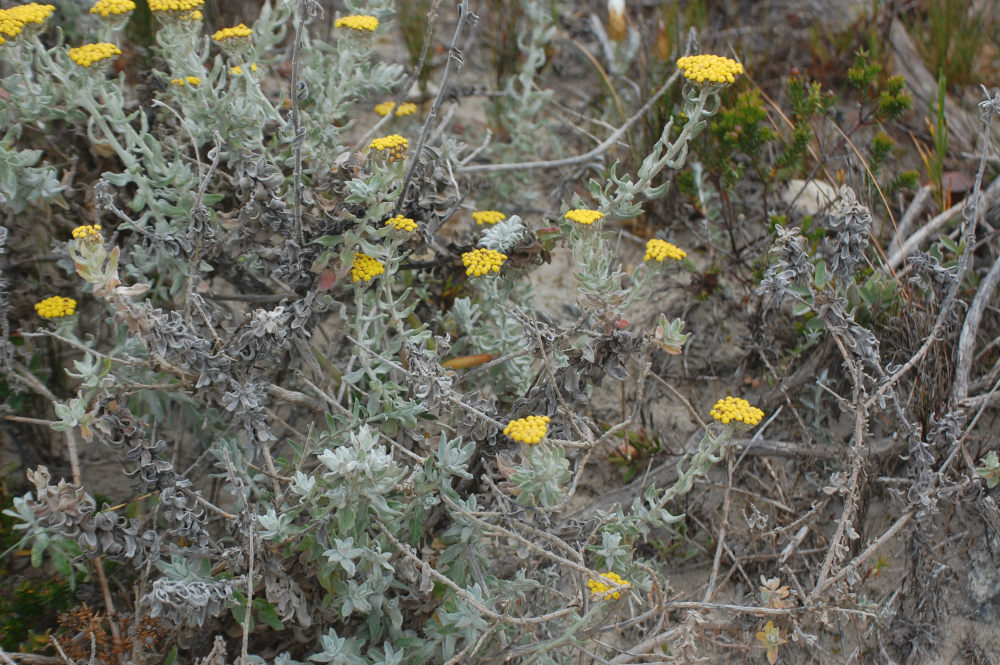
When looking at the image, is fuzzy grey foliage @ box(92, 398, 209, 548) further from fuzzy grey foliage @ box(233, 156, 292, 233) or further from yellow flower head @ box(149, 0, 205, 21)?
yellow flower head @ box(149, 0, 205, 21)

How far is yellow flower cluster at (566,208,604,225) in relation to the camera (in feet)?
7.38

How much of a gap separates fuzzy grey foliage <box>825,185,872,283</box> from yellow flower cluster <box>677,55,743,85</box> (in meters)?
0.45

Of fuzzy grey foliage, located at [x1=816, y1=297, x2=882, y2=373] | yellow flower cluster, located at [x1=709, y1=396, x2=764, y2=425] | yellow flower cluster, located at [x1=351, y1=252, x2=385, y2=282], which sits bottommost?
yellow flower cluster, located at [x1=709, y1=396, x2=764, y2=425]

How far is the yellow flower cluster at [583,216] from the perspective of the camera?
2.25 m

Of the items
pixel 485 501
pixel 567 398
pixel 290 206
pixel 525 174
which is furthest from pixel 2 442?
pixel 525 174

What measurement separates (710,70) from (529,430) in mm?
1096

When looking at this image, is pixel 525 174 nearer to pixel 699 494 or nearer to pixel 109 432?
pixel 699 494

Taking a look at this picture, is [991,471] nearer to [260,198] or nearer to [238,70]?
[260,198]

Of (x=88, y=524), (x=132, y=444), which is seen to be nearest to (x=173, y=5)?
(x=132, y=444)

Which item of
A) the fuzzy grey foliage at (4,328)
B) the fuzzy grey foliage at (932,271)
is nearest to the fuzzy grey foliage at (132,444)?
the fuzzy grey foliage at (4,328)

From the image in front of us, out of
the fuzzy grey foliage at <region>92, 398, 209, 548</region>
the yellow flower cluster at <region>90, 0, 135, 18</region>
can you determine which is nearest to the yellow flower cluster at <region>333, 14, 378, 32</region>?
the yellow flower cluster at <region>90, 0, 135, 18</region>

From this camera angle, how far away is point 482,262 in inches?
90.5

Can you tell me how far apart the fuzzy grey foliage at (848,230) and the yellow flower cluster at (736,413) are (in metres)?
0.59

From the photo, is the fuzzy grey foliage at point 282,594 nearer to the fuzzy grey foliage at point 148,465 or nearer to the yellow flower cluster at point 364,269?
the fuzzy grey foliage at point 148,465
